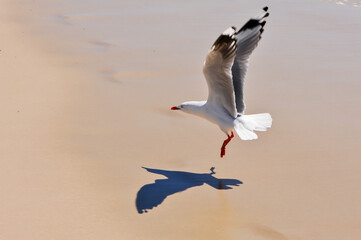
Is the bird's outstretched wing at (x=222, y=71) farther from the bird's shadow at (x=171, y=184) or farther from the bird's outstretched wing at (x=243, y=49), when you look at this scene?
the bird's shadow at (x=171, y=184)

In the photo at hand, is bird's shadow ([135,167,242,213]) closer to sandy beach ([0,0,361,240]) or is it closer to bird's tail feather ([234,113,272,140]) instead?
sandy beach ([0,0,361,240])

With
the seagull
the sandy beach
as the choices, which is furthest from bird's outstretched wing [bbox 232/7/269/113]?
the sandy beach

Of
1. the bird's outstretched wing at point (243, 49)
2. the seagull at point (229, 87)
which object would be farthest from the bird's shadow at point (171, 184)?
the bird's outstretched wing at point (243, 49)

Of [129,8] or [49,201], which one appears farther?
[129,8]

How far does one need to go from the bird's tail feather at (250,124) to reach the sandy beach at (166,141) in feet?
1.23

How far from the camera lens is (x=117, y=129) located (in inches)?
238

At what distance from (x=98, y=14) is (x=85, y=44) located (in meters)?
2.30

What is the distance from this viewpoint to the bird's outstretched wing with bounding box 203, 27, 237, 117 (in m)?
4.96

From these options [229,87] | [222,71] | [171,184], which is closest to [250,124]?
[229,87]

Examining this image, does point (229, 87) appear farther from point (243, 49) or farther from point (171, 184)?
point (171, 184)

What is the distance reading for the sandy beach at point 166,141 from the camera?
4395 mm

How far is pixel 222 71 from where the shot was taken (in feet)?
16.9

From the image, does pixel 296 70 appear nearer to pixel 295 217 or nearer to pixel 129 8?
pixel 295 217

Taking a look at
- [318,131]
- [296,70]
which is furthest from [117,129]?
[296,70]
